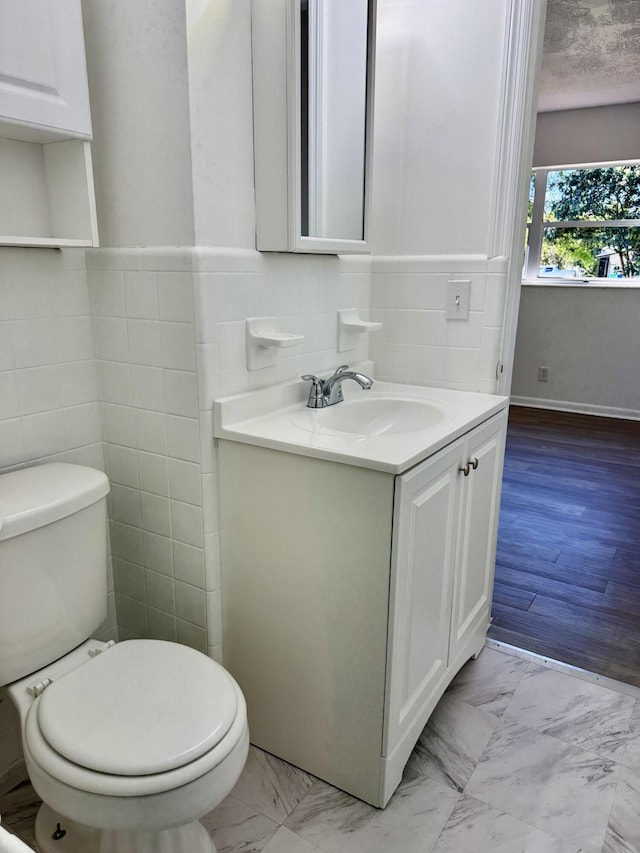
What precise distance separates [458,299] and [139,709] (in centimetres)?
138

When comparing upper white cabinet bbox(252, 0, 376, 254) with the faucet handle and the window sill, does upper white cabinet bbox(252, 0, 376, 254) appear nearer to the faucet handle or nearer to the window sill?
the faucet handle

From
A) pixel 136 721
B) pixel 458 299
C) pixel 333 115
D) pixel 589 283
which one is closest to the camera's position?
pixel 136 721

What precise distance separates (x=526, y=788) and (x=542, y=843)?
0.50ft

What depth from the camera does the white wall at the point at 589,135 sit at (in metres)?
4.66

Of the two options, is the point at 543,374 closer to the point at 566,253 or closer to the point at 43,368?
the point at 566,253

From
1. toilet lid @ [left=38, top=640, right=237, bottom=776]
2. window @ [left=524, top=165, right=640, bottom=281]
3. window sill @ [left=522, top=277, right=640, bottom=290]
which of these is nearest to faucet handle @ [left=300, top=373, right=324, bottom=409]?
toilet lid @ [left=38, top=640, right=237, bottom=776]

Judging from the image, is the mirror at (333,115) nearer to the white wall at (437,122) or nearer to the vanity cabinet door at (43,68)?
the white wall at (437,122)

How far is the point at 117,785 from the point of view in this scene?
993 mm

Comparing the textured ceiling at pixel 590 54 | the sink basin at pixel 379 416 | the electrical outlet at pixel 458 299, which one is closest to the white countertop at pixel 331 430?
the sink basin at pixel 379 416

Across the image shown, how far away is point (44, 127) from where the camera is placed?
47.8 inches

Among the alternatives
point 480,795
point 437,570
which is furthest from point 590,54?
point 480,795

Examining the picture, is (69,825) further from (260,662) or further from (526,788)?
(526,788)

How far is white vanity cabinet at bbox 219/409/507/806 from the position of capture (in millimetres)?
1303

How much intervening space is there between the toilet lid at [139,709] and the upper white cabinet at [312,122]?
3.14ft
